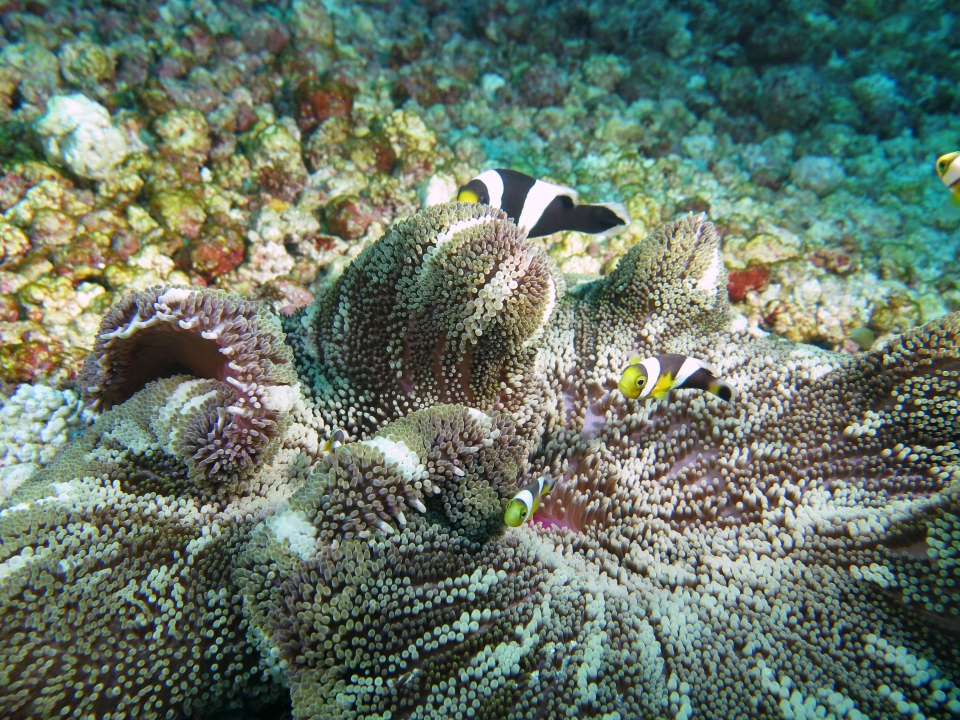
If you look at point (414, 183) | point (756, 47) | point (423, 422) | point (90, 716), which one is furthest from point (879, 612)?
point (756, 47)

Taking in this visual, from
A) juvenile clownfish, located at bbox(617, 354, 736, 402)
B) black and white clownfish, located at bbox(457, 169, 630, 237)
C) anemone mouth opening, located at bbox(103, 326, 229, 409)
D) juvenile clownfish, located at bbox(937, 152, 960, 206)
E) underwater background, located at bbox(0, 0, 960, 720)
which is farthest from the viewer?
juvenile clownfish, located at bbox(937, 152, 960, 206)

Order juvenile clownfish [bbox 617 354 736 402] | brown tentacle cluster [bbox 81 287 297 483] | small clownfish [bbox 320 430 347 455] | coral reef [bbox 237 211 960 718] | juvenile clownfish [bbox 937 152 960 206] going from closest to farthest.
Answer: coral reef [bbox 237 211 960 718] → brown tentacle cluster [bbox 81 287 297 483] → juvenile clownfish [bbox 617 354 736 402] → small clownfish [bbox 320 430 347 455] → juvenile clownfish [bbox 937 152 960 206]

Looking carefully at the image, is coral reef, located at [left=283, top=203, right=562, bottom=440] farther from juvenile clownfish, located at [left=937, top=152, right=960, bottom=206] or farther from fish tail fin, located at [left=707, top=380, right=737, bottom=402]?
juvenile clownfish, located at [left=937, top=152, right=960, bottom=206]

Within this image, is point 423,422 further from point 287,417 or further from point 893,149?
point 893,149

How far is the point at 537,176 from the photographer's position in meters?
4.23

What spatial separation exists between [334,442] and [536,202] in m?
1.36

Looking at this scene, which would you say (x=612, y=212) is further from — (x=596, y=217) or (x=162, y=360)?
(x=162, y=360)

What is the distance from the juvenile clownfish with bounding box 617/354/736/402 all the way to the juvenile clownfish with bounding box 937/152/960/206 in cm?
175

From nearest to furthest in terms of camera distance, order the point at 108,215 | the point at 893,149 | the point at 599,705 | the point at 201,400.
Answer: the point at 599,705
the point at 201,400
the point at 108,215
the point at 893,149

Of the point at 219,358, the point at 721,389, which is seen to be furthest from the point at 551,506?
the point at 219,358

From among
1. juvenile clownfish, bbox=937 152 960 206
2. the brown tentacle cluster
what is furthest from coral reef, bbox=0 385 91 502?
juvenile clownfish, bbox=937 152 960 206

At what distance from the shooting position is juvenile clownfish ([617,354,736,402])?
70.0 inches

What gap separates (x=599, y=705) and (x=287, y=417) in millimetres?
1217

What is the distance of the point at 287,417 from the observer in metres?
1.69
